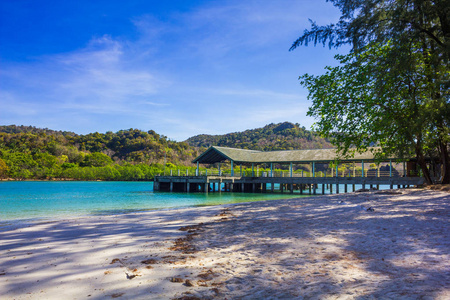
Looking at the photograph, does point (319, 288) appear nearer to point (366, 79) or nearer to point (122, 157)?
point (366, 79)

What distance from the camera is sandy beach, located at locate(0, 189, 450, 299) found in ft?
9.95

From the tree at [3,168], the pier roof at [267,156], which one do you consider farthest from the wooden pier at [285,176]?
the tree at [3,168]

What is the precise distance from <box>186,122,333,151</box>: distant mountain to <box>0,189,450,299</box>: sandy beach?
91.6m

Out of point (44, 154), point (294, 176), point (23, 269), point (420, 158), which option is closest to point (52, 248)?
point (23, 269)

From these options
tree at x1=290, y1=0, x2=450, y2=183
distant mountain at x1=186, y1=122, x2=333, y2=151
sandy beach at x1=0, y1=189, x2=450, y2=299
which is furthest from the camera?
distant mountain at x1=186, y1=122, x2=333, y2=151

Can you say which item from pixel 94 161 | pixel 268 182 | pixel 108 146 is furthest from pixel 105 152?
pixel 268 182

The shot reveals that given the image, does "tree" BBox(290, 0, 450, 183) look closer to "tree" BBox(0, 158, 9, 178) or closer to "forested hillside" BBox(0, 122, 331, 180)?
"forested hillside" BBox(0, 122, 331, 180)

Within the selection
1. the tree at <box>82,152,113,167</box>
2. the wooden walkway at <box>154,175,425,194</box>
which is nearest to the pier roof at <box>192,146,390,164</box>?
the wooden walkway at <box>154,175,425,194</box>

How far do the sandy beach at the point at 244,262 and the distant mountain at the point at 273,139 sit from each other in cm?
9156

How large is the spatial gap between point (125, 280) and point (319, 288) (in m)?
2.16

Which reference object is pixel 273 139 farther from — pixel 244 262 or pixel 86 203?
pixel 244 262

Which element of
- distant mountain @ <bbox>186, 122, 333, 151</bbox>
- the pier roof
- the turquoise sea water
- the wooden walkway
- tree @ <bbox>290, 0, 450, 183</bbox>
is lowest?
the turquoise sea water

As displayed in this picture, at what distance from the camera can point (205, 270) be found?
3725mm

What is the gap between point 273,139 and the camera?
11531cm
